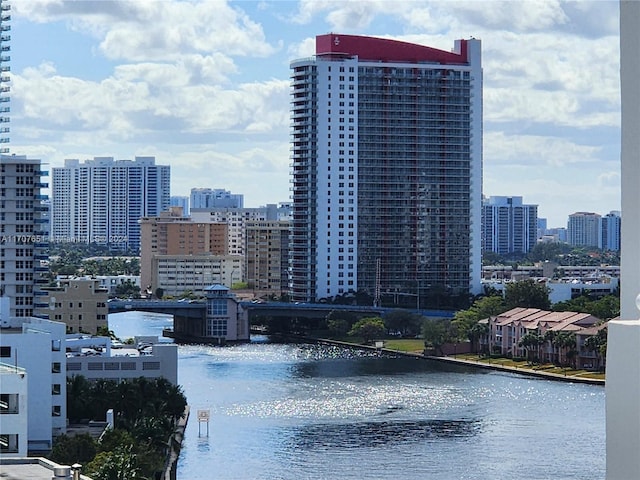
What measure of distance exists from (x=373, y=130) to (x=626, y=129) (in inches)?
660

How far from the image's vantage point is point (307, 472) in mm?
6020

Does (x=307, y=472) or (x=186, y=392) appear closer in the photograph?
(x=307, y=472)

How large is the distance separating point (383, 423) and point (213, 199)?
2839 cm

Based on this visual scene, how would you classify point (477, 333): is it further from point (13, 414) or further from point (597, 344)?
point (13, 414)

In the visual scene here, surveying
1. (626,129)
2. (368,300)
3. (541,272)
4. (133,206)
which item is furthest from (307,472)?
(133,206)

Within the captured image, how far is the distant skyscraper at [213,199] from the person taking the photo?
34.6 metres

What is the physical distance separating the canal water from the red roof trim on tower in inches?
247

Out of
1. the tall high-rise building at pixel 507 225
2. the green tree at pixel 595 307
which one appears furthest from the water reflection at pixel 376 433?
the tall high-rise building at pixel 507 225

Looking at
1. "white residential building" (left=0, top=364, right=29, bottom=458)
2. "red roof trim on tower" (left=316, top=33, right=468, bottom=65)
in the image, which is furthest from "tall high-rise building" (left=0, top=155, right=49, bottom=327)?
"white residential building" (left=0, top=364, right=29, bottom=458)

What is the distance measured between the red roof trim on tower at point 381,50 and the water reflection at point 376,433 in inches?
393

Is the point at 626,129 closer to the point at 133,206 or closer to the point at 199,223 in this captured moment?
the point at 199,223

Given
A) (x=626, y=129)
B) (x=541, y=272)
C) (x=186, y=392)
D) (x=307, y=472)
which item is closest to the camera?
(x=626, y=129)

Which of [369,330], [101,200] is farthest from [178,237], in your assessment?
[369,330]

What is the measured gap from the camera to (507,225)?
30.2m
